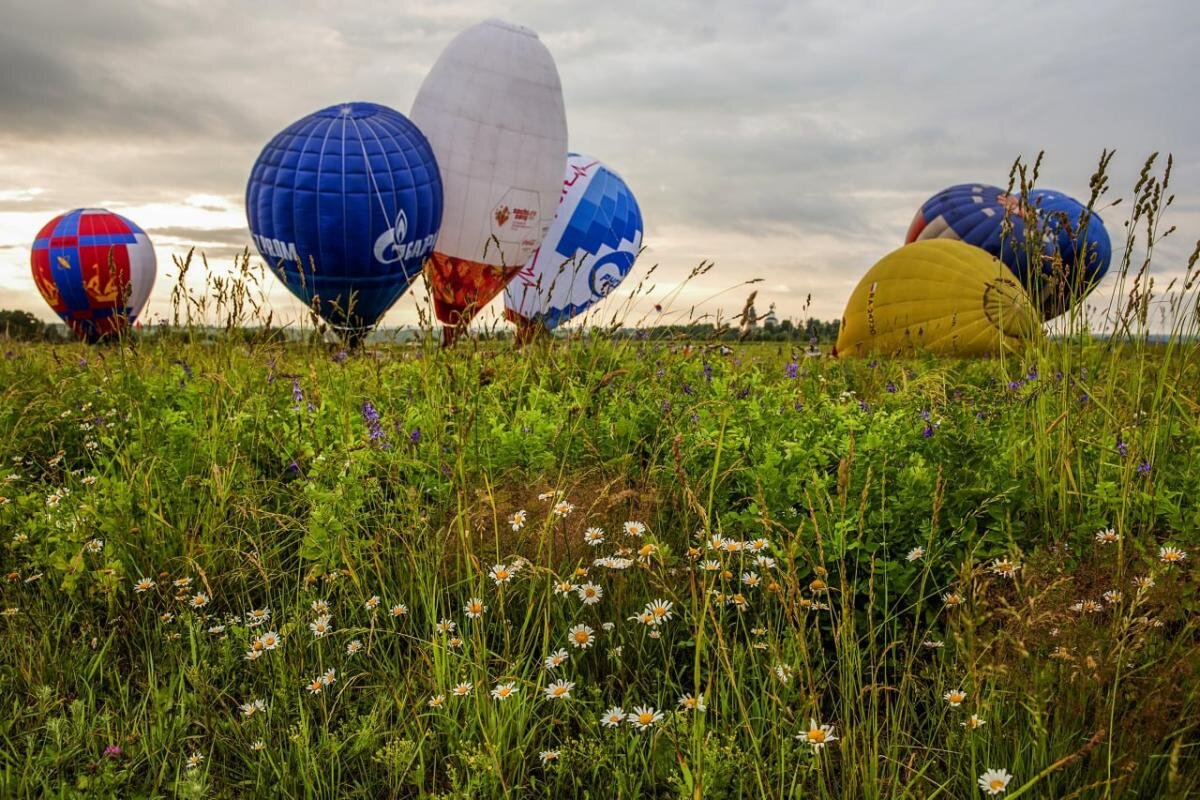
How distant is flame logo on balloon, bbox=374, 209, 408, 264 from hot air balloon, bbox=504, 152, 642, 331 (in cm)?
420

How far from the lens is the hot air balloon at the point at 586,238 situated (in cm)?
2086

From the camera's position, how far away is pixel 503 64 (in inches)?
709

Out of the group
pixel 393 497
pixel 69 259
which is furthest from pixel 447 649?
pixel 69 259

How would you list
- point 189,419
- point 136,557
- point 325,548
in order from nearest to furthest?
point 325,548 → point 136,557 → point 189,419

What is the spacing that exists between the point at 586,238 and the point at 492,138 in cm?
401

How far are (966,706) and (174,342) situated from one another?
24.8 feet

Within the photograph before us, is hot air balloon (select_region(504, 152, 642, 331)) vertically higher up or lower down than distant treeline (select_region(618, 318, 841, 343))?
higher up

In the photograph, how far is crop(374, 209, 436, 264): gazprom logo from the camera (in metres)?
16.0

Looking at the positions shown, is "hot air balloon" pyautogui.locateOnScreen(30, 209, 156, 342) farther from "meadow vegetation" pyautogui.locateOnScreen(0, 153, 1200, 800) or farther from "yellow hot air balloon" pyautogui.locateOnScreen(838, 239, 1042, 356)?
"meadow vegetation" pyautogui.locateOnScreen(0, 153, 1200, 800)

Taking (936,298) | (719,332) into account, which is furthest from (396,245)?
(719,332)

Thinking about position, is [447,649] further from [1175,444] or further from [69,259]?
[69,259]

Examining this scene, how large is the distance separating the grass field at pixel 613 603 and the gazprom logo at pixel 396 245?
37.4 feet

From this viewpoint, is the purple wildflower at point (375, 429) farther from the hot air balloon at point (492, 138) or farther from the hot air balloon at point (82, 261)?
the hot air balloon at point (82, 261)

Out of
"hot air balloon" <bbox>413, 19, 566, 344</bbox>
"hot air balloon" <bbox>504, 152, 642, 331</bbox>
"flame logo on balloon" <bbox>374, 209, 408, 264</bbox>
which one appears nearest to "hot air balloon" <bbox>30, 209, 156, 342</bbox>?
"hot air balloon" <bbox>413, 19, 566, 344</bbox>
